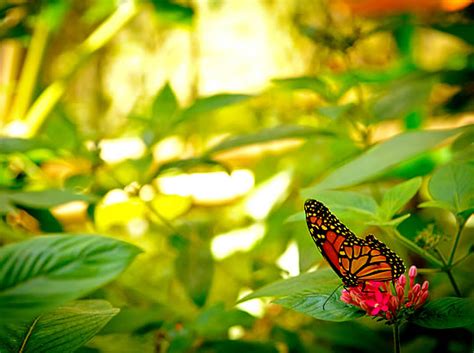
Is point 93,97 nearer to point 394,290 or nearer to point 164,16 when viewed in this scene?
point 164,16

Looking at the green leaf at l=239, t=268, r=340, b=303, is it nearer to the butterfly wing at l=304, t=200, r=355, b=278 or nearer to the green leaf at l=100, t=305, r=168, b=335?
the butterfly wing at l=304, t=200, r=355, b=278

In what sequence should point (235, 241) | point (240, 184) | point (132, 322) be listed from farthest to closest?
1. point (240, 184)
2. point (235, 241)
3. point (132, 322)

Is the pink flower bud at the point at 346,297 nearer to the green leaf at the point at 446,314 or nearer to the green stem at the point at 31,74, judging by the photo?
the green leaf at the point at 446,314

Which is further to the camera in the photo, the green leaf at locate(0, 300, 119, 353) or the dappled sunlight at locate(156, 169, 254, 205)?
the dappled sunlight at locate(156, 169, 254, 205)

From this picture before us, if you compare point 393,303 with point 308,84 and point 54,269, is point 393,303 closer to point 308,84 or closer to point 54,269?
point 54,269

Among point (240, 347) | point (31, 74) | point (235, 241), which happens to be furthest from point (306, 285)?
point (31, 74)

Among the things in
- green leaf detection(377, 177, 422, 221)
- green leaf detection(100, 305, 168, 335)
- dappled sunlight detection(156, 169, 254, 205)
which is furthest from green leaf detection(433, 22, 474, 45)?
dappled sunlight detection(156, 169, 254, 205)

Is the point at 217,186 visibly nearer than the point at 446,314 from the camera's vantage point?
No
